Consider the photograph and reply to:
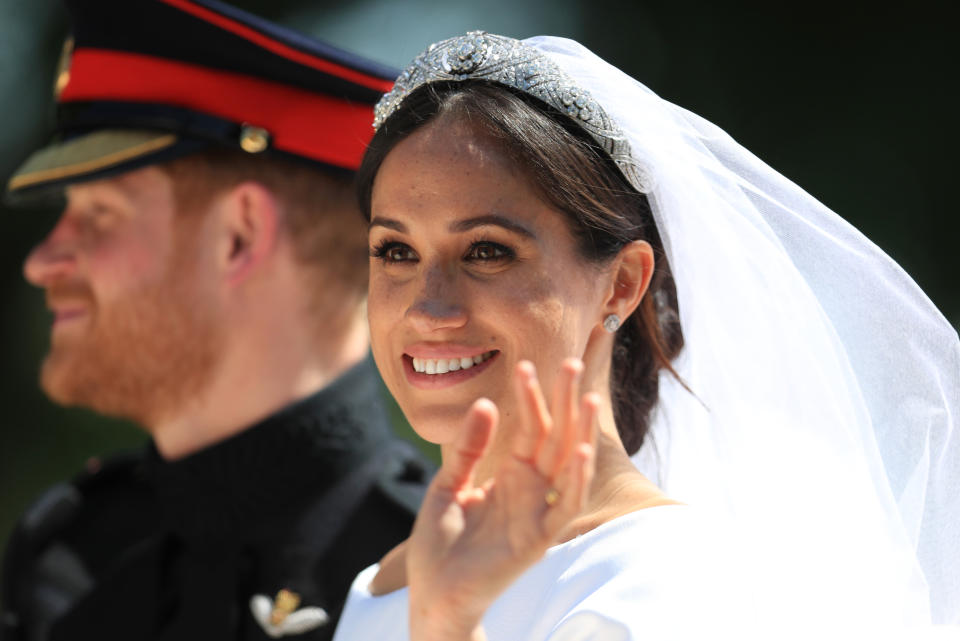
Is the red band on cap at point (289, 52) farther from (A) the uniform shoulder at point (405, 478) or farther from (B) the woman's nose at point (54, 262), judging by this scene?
(A) the uniform shoulder at point (405, 478)

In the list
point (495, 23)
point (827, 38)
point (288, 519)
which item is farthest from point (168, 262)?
point (827, 38)

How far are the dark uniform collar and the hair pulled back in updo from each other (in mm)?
1029

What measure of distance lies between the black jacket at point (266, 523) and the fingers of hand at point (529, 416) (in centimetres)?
156

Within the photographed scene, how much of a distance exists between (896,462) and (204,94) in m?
2.02

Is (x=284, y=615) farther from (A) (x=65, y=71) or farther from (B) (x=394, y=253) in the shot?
(A) (x=65, y=71)

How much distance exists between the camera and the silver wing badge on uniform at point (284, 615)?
3162mm

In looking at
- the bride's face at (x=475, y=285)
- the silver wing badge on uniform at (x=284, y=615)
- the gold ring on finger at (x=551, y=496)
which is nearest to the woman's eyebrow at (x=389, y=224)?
the bride's face at (x=475, y=285)

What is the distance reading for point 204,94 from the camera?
3482 mm

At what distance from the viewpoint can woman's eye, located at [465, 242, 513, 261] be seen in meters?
2.17

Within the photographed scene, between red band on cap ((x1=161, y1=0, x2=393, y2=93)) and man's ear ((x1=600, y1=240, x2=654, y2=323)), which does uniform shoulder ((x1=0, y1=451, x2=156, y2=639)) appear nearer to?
red band on cap ((x1=161, y1=0, x2=393, y2=93))

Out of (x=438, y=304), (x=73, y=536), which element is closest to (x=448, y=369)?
(x=438, y=304)

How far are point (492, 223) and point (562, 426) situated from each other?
0.54 m

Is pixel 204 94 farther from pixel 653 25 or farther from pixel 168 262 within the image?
pixel 653 25

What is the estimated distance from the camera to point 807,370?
2338 millimetres
